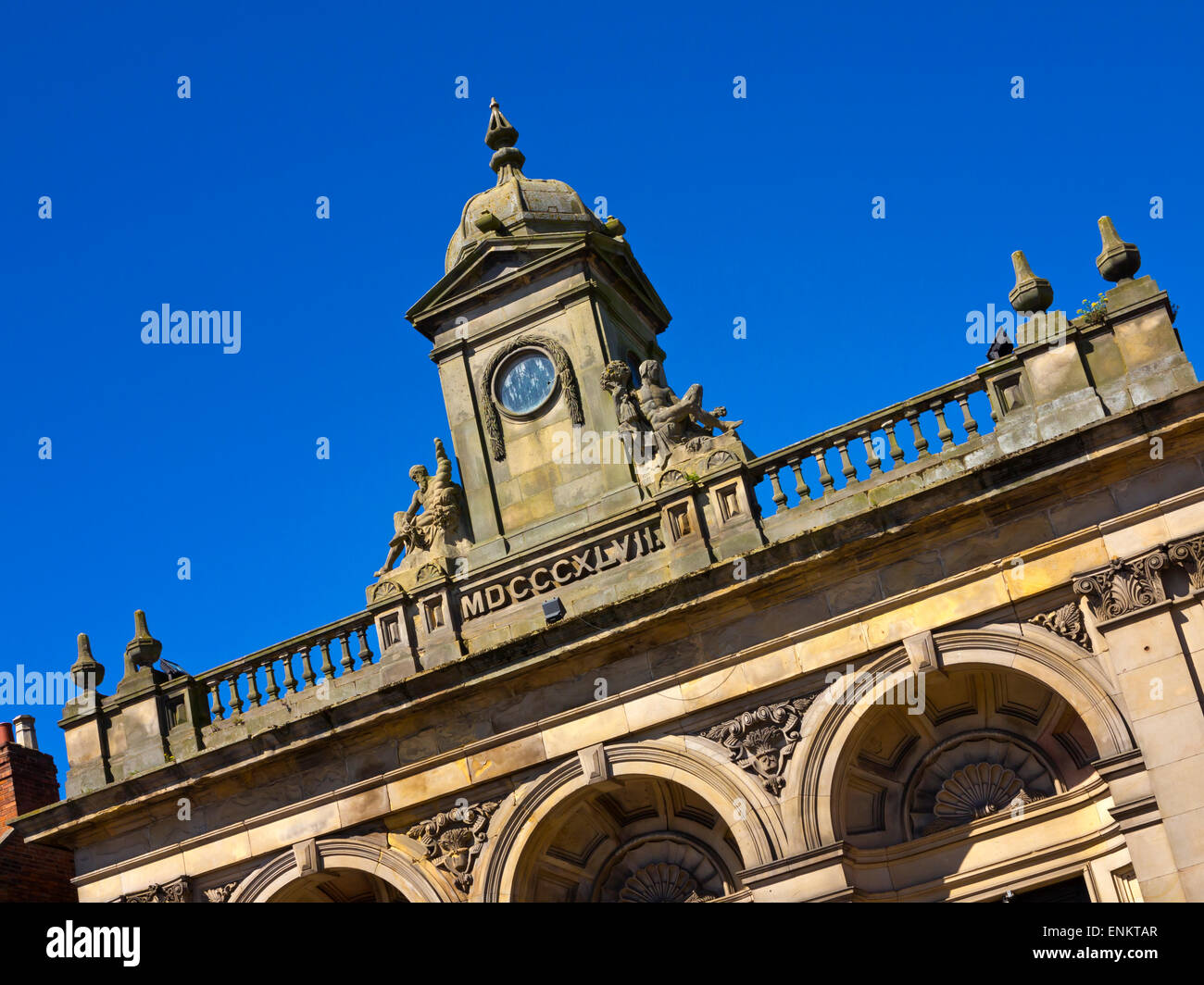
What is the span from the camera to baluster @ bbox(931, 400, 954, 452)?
18.3 metres

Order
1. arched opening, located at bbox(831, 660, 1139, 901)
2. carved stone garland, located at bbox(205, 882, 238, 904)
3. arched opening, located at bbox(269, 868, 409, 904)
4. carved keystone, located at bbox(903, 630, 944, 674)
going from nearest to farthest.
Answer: arched opening, located at bbox(831, 660, 1139, 901) → carved keystone, located at bbox(903, 630, 944, 674) → arched opening, located at bbox(269, 868, 409, 904) → carved stone garland, located at bbox(205, 882, 238, 904)

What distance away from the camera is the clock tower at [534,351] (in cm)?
2122

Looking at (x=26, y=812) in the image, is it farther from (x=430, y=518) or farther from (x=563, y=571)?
(x=563, y=571)

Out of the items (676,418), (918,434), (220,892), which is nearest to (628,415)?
(676,418)

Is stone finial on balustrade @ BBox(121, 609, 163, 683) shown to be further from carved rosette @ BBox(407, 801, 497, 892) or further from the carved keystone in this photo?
the carved keystone

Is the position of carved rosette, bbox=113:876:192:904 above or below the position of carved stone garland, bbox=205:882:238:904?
above

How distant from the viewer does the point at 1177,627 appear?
53.5 ft

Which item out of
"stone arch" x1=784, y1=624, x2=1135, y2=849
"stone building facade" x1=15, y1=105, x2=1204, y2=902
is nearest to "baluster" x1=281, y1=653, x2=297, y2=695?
"stone building facade" x1=15, y1=105, x2=1204, y2=902

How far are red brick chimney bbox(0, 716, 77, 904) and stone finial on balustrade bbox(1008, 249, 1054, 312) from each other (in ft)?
49.3

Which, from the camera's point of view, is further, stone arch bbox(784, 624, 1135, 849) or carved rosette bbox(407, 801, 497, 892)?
carved rosette bbox(407, 801, 497, 892)

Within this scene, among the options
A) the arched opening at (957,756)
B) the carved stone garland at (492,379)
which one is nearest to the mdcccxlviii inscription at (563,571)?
the carved stone garland at (492,379)

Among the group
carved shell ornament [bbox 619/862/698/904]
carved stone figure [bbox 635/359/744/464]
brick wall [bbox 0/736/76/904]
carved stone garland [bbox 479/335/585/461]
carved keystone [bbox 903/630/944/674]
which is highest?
carved stone garland [bbox 479/335/585/461]
